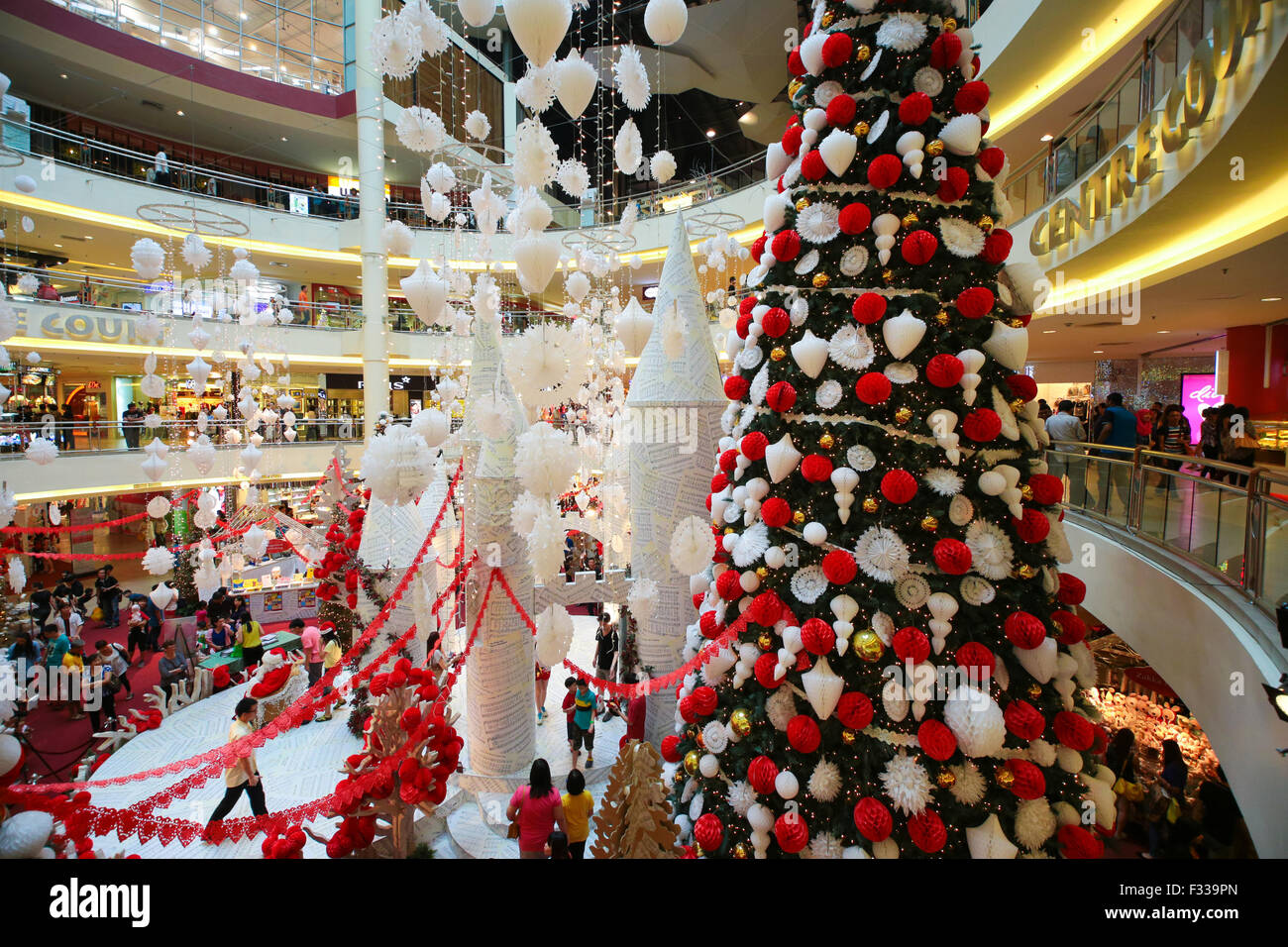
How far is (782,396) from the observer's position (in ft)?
7.59

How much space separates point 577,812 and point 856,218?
148 inches

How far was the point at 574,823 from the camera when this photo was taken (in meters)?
3.84

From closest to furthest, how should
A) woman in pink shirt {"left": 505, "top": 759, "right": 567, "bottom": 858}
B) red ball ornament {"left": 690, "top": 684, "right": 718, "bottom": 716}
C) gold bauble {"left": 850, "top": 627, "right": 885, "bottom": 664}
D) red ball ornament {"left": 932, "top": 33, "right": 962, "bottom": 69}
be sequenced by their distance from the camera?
gold bauble {"left": 850, "top": 627, "right": 885, "bottom": 664}
red ball ornament {"left": 932, "top": 33, "right": 962, "bottom": 69}
red ball ornament {"left": 690, "top": 684, "right": 718, "bottom": 716}
woman in pink shirt {"left": 505, "top": 759, "right": 567, "bottom": 858}

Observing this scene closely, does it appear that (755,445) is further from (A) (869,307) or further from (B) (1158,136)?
(B) (1158,136)

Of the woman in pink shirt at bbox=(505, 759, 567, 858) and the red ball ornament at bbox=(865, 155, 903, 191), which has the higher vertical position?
the red ball ornament at bbox=(865, 155, 903, 191)

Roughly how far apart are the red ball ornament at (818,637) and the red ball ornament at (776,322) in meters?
1.13

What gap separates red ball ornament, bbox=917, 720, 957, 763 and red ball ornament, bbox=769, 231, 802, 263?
183 centimetres

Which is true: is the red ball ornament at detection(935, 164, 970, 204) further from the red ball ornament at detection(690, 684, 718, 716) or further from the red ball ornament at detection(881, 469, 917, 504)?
the red ball ornament at detection(690, 684, 718, 716)

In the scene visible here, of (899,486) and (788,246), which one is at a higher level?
(788,246)

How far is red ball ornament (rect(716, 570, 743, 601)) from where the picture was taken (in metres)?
2.42

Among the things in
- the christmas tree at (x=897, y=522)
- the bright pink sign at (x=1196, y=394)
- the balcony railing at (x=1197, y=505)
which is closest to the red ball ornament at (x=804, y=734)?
the christmas tree at (x=897, y=522)

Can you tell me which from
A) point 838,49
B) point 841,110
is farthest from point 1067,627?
point 838,49

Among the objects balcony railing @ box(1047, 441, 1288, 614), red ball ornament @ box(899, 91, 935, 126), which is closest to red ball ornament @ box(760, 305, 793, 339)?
red ball ornament @ box(899, 91, 935, 126)

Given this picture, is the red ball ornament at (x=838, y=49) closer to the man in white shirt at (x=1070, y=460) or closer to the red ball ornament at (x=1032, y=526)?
the red ball ornament at (x=1032, y=526)
